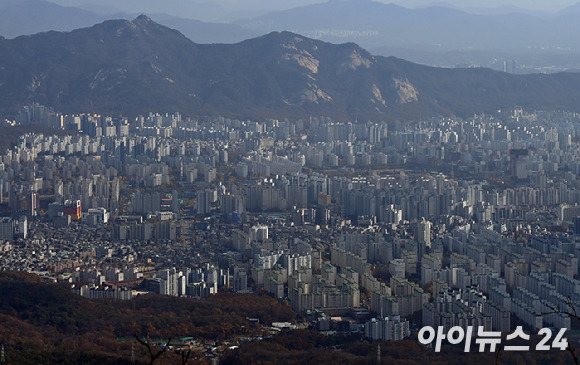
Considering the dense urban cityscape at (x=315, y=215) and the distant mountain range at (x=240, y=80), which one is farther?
the distant mountain range at (x=240, y=80)

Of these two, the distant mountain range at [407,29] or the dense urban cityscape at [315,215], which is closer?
the dense urban cityscape at [315,215]

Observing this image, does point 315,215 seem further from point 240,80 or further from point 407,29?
point 407,29

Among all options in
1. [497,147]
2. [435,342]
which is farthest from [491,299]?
[497,147]

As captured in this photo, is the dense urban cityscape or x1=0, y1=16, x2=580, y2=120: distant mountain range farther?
x1=0, y1=16, x2=580, y2=120: distant mountain range

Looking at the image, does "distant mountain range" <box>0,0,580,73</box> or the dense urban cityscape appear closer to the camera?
the dense urban cityscape

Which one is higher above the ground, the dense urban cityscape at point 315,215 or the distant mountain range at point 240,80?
the distant mountain range at point 240,80

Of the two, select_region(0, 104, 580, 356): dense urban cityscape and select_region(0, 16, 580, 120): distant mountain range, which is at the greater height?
select_region(0, 16, 580, 120): distant mountain range
